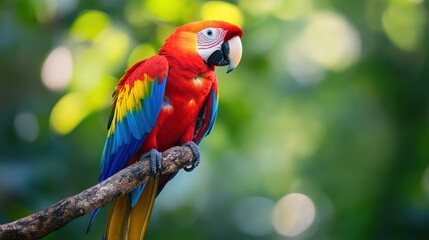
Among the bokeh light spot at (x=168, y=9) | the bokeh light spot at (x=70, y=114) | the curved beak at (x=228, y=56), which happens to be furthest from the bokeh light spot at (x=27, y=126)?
the curved beak at (x=228, y=56)

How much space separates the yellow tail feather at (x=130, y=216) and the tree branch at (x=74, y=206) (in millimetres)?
258

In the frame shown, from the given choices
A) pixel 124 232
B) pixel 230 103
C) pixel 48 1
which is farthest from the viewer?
pixel 230 103

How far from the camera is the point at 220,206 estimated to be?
6.51 metres

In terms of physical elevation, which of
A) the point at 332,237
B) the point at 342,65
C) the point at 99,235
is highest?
the point at 342,65

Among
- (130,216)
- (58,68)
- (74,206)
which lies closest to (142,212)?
(130,216)

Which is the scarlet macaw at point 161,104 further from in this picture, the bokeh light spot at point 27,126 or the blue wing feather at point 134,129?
the bokeh light spot at point 27,126

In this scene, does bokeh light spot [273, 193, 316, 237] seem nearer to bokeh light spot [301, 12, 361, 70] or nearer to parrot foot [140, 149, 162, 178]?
bokeh light spot [301, 12, 361, 70]

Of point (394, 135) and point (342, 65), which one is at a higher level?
point (342, 65)

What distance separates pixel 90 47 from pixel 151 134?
1.39 metres

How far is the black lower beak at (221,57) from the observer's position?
138 inches

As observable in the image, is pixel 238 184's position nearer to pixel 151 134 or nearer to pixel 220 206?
pixel 220 206

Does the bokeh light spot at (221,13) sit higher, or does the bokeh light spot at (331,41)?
the bokeh light spot at (221,13)

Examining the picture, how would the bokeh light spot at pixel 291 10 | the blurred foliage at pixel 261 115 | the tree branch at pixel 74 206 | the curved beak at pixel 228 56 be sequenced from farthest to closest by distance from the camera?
1. the bokeh light spot at pixel 291 10
2. the blurred foliage at pixel 261 115
3. the curved beak at pixel 228 56
4. the tree branch at pixel 74 206

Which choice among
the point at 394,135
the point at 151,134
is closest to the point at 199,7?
the point at 151,134
